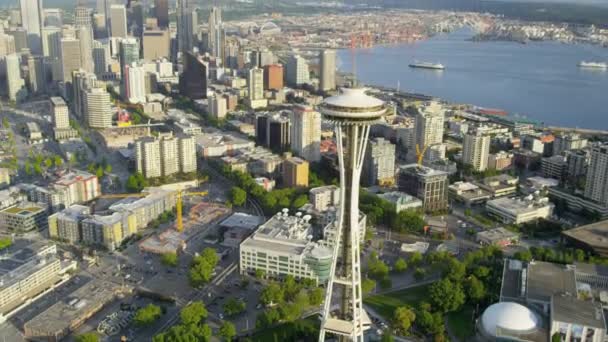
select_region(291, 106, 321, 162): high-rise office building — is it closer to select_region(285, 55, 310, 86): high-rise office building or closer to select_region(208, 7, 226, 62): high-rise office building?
select_region(285, 55, 310, 86): high-rise office building

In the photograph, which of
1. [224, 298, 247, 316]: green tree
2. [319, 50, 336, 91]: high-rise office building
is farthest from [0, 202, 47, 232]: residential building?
[319, 50, 336, 91]: high-rise office building

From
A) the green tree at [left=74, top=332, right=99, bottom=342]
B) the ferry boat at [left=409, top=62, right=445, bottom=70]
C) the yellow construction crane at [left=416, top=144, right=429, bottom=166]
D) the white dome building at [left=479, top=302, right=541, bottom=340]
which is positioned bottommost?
the green tree at [left=74, top=332, right=99, bottom=342]

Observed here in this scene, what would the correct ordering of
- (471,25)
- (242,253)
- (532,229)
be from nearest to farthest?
(242,253), (532,229), (471,25)

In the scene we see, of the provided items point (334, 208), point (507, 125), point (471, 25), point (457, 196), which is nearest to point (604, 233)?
point (457, 196)

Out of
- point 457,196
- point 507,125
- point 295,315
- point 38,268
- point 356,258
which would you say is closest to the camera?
point 356,258

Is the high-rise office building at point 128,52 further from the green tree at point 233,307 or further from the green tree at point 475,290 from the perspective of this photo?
the green tree at point 475,290

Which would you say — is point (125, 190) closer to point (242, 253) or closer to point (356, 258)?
point (242, 253)
